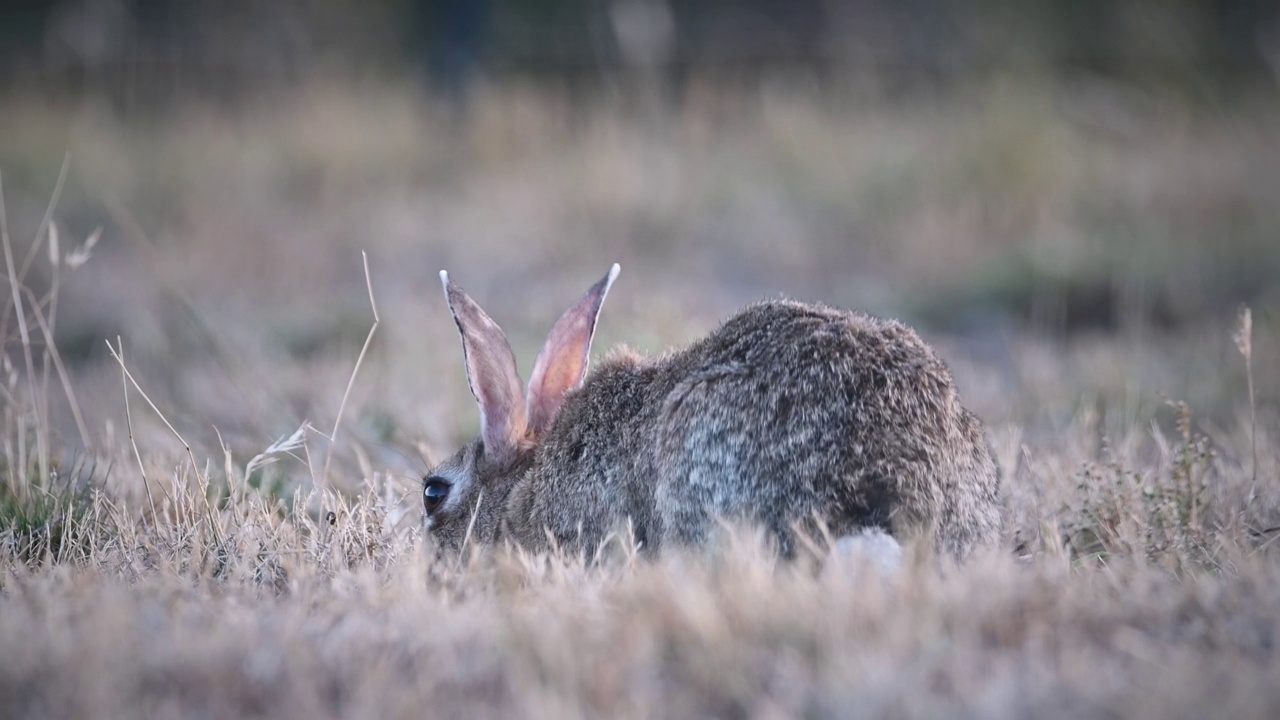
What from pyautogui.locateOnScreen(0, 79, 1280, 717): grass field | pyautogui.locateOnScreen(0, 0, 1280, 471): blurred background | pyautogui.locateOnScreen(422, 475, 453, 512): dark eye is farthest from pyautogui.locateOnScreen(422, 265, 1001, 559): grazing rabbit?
pyautogui.locateOnScreen(0, 0, 1280, 471): blurred background

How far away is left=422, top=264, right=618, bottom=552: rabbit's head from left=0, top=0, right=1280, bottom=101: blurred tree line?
8.19m

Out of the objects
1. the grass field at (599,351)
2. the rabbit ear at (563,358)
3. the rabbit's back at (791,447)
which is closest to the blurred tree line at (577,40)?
the grass field at (599,351)

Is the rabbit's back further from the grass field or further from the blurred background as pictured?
the blurred background

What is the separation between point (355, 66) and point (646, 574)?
13530mm

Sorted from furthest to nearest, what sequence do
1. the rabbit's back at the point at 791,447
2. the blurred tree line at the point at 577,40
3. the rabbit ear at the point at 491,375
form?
the blurred tree line at the point at 577,40, the rabbit ear at the point at 491,375, the rabbit's back at the point at 791,447

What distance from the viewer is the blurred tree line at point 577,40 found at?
543 inches

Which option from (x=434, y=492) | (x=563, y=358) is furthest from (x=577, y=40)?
(x=434, y=492)

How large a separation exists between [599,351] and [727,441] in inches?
103

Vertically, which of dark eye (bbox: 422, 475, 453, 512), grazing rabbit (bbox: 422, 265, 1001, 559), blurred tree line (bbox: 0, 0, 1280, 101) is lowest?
dark eye (bbox: 422, 475, 453, 512)

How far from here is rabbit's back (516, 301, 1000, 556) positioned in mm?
3090

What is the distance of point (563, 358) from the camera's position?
3938 millimetres

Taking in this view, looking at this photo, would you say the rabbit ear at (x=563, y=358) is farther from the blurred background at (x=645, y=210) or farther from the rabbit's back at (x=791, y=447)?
the blurred background at (x=645, y=210)

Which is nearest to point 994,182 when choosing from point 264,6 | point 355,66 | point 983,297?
point 983,297

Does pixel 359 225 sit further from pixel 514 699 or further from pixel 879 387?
pixel 514 699
